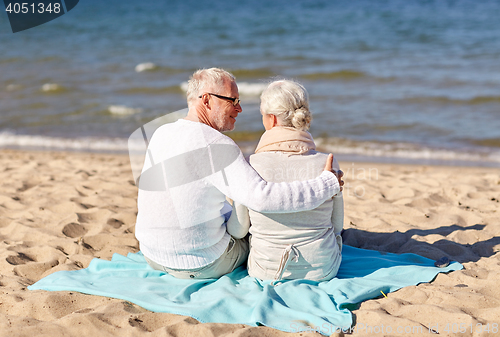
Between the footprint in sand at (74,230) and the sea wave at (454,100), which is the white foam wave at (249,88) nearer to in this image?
the sea wave at (454,100)

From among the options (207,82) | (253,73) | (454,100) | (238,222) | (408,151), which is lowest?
(408,151)

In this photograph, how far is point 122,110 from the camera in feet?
33.3

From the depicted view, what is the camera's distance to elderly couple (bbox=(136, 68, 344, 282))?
250cm

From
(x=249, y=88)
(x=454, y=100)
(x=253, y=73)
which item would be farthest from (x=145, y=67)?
(x=454, y=100)

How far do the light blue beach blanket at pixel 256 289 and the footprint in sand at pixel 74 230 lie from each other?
2.44 feet

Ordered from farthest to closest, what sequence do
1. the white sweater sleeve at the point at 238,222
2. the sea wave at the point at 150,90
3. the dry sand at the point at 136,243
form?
the sea wave at the point at 150,90
the white sweater sleeve at the point at 238,222
the dry sand at the point at 136,243

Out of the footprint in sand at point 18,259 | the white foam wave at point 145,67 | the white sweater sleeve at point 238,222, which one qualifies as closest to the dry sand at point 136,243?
the footprint in sand at point 18,259

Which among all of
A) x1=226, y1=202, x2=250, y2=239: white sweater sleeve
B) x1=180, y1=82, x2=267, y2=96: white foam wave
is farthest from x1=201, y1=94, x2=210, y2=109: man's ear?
x1=180, y1=82, x2=267, y2=96: white foam wave

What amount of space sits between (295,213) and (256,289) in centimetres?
54

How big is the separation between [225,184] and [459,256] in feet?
6.57

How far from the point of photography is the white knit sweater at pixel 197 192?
2484 mm

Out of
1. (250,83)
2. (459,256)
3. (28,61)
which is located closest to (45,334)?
(459,256)

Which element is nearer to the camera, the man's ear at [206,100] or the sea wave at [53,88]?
the man's ear at [206,100]

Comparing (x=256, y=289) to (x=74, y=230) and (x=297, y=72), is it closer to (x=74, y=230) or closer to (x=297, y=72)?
Answer: (x=74, y=230)
